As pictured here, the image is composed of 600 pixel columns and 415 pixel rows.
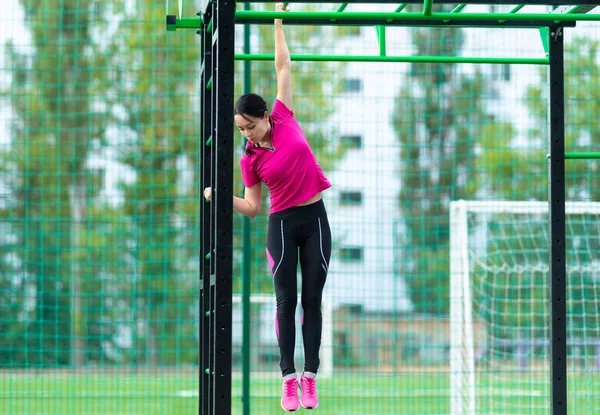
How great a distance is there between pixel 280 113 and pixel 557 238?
151 cm

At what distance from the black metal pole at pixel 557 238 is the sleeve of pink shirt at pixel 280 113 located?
1.35m

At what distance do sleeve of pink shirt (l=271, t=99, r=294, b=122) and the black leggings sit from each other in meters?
0.41

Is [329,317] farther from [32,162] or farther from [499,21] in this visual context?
[32,162]

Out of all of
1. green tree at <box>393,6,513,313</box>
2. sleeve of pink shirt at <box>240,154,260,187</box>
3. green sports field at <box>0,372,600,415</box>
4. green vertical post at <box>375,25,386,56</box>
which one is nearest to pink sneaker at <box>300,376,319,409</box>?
sleeve of pink shirt at <box>240,154,260,187</box>

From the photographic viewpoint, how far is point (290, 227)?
4.46 m

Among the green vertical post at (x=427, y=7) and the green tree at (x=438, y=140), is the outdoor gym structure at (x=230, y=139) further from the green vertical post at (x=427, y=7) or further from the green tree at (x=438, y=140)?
the green tree at (x=438, y=140)

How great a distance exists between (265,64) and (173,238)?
3.21 meters

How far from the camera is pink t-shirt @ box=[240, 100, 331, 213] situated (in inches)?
174

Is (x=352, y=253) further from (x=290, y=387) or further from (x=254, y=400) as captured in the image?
(x=290, y=387)

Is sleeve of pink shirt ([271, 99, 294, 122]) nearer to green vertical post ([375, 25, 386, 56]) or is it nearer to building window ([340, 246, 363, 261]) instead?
green vertical post ([375, 25, 386, 56])

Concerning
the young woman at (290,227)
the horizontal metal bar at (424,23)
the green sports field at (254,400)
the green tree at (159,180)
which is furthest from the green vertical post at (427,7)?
the green tree at (159,180)

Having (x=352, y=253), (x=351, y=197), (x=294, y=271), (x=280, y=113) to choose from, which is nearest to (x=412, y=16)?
(x=280, y=113)

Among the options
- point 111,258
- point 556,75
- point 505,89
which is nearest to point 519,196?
point 505,89

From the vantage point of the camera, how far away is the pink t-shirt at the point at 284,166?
443 cm
